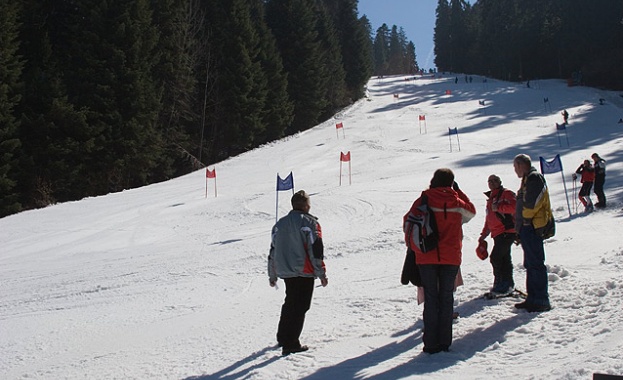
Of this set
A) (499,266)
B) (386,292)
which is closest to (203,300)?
(386,292)

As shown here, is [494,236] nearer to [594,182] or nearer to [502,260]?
[502,260]

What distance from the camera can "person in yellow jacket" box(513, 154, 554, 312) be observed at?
5.76m

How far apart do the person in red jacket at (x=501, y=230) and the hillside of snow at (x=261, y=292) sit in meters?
0.23

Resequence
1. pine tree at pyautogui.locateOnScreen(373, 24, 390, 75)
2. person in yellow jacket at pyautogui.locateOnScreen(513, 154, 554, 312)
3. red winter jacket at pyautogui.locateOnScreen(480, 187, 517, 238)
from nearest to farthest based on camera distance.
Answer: person in yellow jacket at pyautogui.locateOnScreen(513, 154, 554, 312)
red winter jacket at pyautogui.locateOnScreen(480, 187, 517, 238)
pine tree at pyautogui.locateOnScreen(373, 24, 390, 75)

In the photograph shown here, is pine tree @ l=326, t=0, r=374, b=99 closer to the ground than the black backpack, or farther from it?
farther from it

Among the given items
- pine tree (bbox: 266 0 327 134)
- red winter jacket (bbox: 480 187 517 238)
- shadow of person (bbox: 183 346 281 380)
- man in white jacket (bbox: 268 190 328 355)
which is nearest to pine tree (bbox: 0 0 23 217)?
shadow of person (bbox: 183 346 281 380)

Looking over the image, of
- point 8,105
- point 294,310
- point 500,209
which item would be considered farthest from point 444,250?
point 8,105

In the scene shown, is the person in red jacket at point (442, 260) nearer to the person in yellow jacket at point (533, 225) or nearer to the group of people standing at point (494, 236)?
the group of people standing at point (494, 236)

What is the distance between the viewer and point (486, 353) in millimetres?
4969

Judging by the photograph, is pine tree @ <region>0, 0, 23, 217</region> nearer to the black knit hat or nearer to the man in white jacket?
the man in white jacket

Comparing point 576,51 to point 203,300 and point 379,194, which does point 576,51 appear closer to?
point 379,194

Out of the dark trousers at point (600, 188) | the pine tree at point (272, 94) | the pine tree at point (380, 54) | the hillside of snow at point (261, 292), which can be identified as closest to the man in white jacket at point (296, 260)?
the hillside of snow at point (261, 292)

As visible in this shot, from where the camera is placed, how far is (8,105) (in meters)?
21.4

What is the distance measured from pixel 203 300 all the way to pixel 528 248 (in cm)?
473
